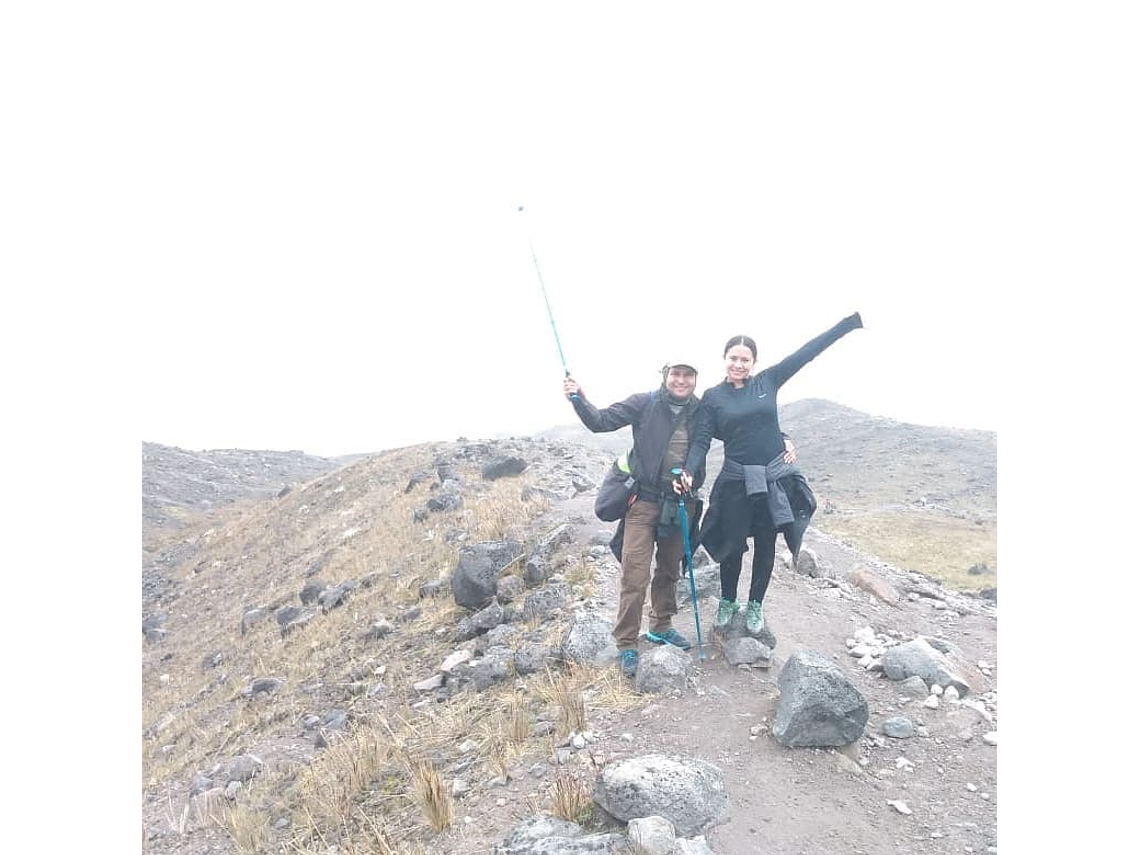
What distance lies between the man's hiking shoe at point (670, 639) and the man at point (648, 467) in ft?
1.28

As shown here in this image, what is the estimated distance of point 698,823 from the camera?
11.3ft

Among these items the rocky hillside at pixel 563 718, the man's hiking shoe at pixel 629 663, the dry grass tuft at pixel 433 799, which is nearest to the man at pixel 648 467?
the man's hiking shoe at pixel 629 663

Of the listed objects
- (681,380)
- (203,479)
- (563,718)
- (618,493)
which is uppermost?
(681,380)

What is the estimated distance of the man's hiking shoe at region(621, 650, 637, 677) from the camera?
Result: 16.8 ft

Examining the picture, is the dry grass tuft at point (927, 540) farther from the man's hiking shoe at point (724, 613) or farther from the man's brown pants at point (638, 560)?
the man's brown pants at point (638, 560)

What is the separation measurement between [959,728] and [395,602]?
24.9ft

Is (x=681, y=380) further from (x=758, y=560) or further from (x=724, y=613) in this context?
(x=724, y=613)

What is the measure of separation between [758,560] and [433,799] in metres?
3.01

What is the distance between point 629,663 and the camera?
16.9 ft

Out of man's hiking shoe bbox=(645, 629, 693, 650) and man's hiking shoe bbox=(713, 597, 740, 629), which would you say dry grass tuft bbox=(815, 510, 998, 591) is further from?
man's hiking shoe bbox=(645, 629, 693, 650)

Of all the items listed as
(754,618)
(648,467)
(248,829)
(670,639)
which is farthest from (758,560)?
(248,829)

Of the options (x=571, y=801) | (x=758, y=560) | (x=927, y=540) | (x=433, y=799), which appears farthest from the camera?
(x=927, y=540)
